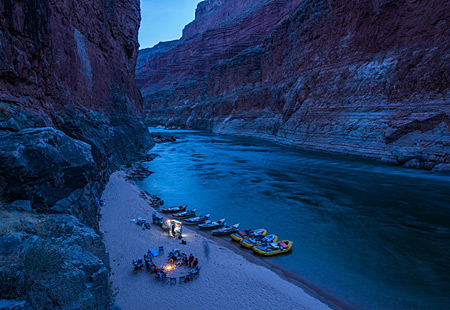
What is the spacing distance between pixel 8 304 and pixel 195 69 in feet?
403

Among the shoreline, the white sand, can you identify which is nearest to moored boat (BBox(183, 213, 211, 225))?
the shoreline

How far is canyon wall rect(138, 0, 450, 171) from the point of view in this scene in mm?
21062

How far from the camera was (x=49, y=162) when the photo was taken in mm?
5469

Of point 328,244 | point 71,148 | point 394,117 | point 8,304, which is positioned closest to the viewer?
point 8,304

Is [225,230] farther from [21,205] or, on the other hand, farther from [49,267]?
[49,267]

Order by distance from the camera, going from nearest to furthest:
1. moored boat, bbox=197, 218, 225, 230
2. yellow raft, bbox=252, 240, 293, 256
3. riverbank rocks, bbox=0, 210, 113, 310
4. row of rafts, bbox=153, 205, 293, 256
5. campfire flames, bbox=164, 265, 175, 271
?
riverbank rocks, bbox=0, 210, 113, 310, campfire flames, bbox=164, 265, 175, 271, yellow raft, bbox=252, 240, 293, 256, row of rafts, bbox=153, 205, 293, 256, moored boat, bbox=197, 218, 225, 230

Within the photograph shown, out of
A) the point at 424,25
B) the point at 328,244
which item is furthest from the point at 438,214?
the point at 424,25

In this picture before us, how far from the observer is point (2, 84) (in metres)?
7.44

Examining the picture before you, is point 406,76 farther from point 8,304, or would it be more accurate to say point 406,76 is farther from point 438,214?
point 8,304

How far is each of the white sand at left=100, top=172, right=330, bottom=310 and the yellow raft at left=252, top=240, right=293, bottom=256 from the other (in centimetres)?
84

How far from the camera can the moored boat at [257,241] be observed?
9.58 meters

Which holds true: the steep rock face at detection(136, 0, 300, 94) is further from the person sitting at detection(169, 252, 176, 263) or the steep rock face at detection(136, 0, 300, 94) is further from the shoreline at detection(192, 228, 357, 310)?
the person sitting at detection(169, 252, 176, 263)

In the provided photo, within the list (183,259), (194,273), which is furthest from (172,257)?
(194,273)

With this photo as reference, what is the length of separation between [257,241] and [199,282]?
11.8 ft
